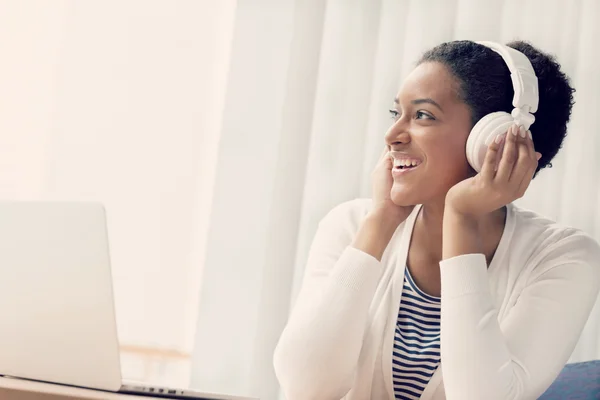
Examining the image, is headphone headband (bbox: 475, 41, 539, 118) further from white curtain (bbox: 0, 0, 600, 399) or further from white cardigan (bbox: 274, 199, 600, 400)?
white curtain (bbox: 0, 0, 600, 399)

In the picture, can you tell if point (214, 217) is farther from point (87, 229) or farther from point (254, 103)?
point (87, 229)

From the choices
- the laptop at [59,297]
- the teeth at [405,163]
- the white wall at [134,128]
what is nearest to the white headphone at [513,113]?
the teeth at [405,163]

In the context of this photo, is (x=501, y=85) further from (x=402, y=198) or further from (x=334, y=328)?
(x=334, y=328)

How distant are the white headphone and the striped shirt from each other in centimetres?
27

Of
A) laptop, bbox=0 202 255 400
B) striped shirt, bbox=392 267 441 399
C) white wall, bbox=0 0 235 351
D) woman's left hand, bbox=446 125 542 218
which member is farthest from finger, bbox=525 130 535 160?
white wall, bbox=0 0 235 351

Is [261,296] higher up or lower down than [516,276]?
lower down

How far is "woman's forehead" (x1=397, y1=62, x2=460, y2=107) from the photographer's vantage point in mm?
1442

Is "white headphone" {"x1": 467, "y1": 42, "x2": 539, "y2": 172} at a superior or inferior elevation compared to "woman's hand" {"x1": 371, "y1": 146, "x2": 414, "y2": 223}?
superior

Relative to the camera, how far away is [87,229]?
36.5 inches

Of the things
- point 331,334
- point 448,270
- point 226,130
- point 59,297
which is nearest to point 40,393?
point 59,297

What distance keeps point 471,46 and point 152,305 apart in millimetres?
1414

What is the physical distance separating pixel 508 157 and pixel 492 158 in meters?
0.03

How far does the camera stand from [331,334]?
1.32m

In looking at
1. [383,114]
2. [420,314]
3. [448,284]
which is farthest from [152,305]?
[448,284]
